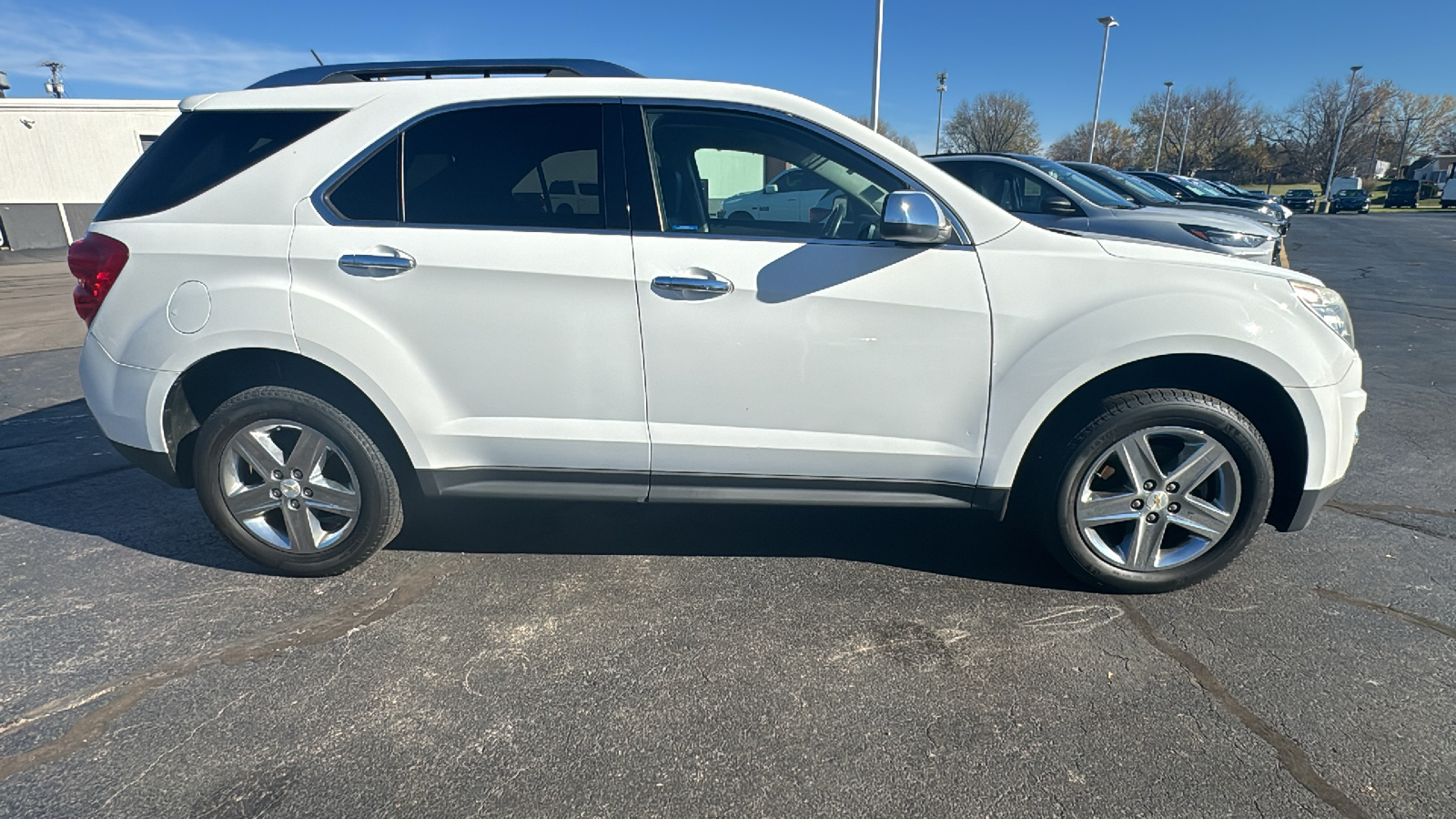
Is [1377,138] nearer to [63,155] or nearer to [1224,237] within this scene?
[1224,237]

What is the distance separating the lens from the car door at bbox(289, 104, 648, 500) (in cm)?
269

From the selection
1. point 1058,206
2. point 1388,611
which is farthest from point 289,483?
point 1058,206

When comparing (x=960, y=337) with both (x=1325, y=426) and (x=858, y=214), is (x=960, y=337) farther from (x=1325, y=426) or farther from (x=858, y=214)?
(x=1325, y=426)

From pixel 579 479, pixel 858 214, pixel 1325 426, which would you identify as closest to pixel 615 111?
pixel 858 214

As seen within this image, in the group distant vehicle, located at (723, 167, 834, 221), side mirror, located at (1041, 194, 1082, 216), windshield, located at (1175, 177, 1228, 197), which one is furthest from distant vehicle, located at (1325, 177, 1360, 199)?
distant vehicle, located at (723, 167, 834, 221)

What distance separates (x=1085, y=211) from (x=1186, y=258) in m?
5.80

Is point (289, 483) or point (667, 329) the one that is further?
point (289, 483)

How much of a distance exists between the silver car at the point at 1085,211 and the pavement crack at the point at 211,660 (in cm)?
673

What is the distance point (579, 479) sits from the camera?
2.90 metres

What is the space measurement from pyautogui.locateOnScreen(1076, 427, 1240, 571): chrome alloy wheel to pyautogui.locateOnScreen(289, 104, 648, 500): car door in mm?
1747

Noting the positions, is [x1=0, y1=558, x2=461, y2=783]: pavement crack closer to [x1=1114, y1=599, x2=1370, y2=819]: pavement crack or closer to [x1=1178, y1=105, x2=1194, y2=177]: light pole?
[x1=1114, y1=599, x2=1370, y2=819]: pavement crack

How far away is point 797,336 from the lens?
105 inches

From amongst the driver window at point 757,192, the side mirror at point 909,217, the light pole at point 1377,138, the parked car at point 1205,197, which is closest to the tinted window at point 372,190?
the driver window at point 757,192

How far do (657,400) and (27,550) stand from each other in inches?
117
